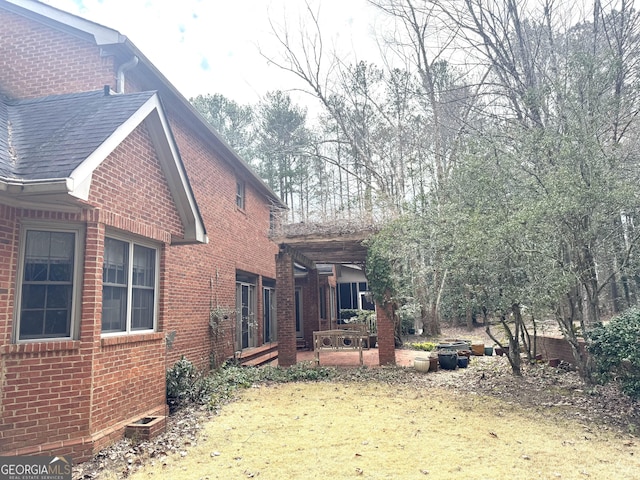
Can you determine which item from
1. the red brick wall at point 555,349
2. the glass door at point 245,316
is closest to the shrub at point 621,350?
the red brick wall at point 555,349

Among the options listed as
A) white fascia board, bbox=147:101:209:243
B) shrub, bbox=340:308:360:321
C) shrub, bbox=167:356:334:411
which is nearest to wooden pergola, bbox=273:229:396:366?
shrub, bbox=167:356:334:411

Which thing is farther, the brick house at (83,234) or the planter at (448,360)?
the planter at (448,360)

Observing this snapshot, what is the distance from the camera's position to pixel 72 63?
7.75 meters

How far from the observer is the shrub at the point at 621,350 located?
6.01 m

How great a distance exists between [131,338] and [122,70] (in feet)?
16.9

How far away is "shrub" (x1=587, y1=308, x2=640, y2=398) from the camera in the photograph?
6.01 metres

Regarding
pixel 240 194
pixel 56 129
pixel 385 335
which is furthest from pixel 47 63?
pixel 385 335

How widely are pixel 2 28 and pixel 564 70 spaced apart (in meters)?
11.3

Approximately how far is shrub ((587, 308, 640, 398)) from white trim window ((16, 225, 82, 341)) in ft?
24.8

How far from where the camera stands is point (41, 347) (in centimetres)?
468

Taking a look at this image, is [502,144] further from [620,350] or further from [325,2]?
[325,2]

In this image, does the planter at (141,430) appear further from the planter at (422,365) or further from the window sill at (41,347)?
the planter at (422,365)

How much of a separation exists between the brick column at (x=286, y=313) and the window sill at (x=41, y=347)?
7.01 meters

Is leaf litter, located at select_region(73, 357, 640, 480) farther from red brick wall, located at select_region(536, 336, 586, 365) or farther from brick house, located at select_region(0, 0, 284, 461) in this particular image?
red brick wall, located at select_region(536, 336, 586, 365)
